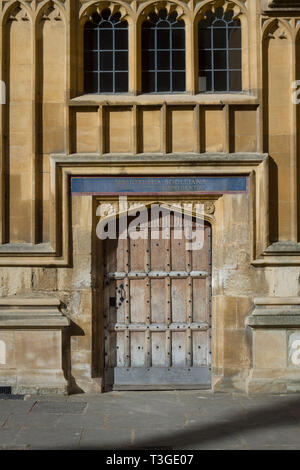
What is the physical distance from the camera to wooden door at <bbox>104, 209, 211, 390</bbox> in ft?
36.3

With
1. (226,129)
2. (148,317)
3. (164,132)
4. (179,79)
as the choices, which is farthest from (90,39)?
(148,317)

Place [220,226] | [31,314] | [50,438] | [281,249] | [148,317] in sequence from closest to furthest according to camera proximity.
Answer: [50,438] → [31,314] → [281,249] → [220,226] → [148,317]

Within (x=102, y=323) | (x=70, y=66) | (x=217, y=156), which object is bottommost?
(x=102, y=323)

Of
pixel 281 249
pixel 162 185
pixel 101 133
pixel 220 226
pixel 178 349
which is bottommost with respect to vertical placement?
pixel 178 349

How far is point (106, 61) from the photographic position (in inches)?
438

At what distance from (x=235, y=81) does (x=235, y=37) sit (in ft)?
2.22

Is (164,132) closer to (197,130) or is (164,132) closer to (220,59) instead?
(197,130)

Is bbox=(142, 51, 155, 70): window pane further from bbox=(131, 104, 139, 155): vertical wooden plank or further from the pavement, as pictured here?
the pavement

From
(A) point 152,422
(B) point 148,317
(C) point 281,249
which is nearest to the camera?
(A) point 152,422

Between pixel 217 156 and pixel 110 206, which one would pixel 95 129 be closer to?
pixel 110 206

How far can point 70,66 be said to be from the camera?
35.6ft

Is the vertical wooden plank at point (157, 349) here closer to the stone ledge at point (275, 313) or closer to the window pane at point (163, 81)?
the stone ledge at point (275, 313)

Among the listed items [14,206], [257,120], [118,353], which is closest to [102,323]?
[118,353]

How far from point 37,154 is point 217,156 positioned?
2.70m
